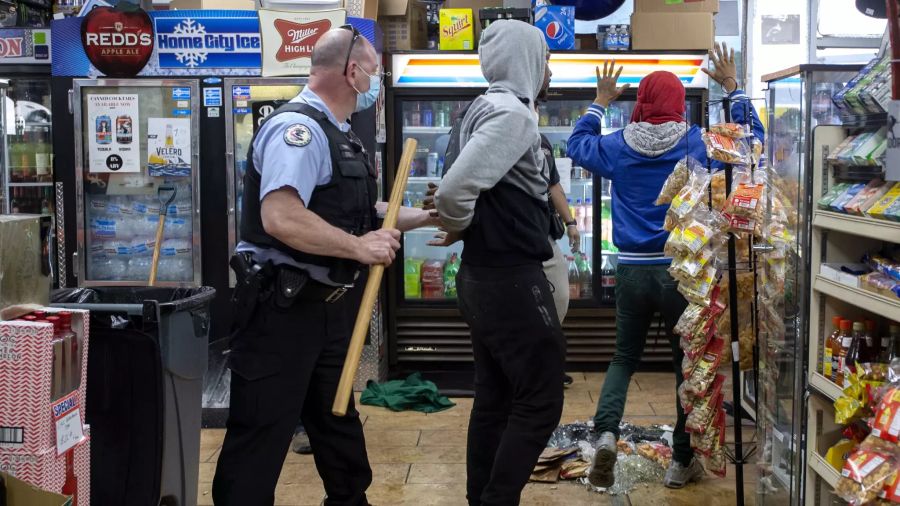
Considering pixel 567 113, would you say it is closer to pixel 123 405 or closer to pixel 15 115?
pixel 15 115

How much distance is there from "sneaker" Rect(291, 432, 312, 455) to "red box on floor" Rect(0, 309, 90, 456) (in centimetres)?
244

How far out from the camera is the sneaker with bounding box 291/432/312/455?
189 inches

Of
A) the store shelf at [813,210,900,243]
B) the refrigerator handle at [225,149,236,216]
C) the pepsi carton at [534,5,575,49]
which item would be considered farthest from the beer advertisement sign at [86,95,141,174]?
the store shelf at [813,210,900,243]

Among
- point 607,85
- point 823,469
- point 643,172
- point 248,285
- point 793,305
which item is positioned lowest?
point 823,469

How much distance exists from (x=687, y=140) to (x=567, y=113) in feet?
8.87

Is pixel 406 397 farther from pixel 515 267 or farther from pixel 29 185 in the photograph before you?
pixel 29 185

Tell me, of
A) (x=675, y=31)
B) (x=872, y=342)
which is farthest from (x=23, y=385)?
(x=675, y=31)

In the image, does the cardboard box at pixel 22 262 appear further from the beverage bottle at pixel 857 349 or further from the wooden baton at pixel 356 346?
the beverage bottle at pixel 857 349

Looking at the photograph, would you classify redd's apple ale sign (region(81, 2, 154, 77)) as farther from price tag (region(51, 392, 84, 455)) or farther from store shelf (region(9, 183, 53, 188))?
price tag (region(51, 392, 84, 455))

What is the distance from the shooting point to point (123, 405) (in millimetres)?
2982

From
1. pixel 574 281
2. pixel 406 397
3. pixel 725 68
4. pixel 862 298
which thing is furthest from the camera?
pixel 574 281

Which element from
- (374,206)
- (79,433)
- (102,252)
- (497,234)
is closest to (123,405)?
(79,433)

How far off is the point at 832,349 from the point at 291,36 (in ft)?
12.6

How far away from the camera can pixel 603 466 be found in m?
3.95
